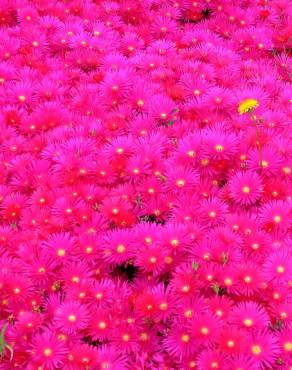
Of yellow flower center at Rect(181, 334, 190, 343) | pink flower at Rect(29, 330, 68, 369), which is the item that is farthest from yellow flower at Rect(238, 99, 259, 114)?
pink flower at Rect(29, 330, 68, 369)

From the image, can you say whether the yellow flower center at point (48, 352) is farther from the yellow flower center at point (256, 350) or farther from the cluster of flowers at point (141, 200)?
the yellow flower center at point (256, 350)

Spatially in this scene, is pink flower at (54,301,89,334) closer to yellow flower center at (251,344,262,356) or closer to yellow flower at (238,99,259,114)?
yellow flower center at (251,344,262,356)

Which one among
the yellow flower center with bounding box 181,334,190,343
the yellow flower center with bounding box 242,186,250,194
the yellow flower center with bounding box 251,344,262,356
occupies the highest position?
the yellow flower center with bounding box 242,186,250,194

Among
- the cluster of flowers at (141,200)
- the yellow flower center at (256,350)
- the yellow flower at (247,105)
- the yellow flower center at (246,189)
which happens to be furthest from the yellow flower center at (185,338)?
the yellow flower at (247,105)

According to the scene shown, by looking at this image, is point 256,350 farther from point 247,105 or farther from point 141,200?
point 247,105

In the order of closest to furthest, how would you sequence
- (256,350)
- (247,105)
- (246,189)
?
(256,350)
(246,189)
(247,105)

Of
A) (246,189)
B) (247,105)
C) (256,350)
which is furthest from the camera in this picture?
(247,105)

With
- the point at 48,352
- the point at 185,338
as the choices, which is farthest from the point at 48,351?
the point at 185,338

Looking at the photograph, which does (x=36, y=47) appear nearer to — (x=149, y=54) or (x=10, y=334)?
(x=149, y=54)

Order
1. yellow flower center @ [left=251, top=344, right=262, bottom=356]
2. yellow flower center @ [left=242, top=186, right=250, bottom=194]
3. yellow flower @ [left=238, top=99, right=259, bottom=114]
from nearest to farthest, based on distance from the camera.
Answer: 1. yellow flower center @ [left=251, top=344, right=262, bottom=356]
2. yellow flower center @ [left=242, top=186, right=250, bottom=194]
3. yellow flower @ [left=238, top=99, right=259, bottom=114]
